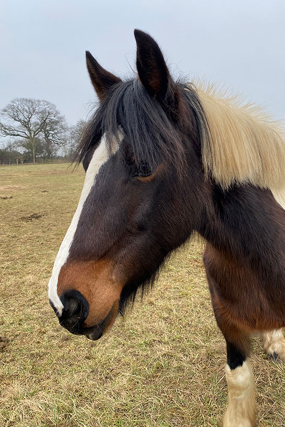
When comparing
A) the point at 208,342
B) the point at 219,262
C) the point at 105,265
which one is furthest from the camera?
the point at 208,342

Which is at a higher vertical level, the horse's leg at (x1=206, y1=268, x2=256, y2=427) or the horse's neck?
the horse's neck

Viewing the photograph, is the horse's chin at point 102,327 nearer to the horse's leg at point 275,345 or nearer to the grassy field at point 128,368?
the grassy field at point 128,368

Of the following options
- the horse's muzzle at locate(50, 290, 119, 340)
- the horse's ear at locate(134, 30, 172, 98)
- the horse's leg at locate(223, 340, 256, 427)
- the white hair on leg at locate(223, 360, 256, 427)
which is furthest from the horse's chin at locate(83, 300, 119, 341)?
the white hair on leg at locate(223, 360, 256, 427)

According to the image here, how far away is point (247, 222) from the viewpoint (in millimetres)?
1431

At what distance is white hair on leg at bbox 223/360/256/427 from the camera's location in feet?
6.59

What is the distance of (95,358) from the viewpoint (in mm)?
2713

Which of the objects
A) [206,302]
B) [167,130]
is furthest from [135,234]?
[206,302]

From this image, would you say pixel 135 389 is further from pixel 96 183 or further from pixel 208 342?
pixel 96 183

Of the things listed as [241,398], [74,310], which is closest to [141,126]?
[74,310]

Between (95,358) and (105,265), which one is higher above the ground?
(105,265)

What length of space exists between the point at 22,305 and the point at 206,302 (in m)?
2.56

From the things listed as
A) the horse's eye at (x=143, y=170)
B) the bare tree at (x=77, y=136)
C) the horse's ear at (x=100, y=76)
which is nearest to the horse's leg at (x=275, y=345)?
the horse's eye at (x=143, y=170)

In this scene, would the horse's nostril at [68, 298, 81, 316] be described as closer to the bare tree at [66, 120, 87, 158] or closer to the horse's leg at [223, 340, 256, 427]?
the bare tree at [66, 120, 87, 158]

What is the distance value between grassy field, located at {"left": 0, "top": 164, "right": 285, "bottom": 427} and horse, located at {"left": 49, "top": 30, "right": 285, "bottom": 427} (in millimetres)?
Result: 468
